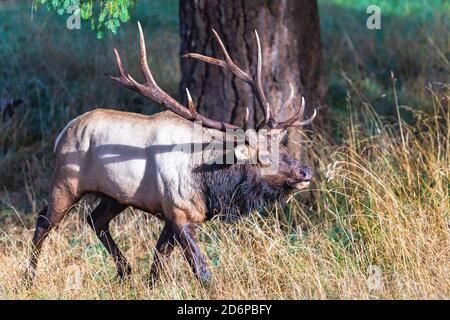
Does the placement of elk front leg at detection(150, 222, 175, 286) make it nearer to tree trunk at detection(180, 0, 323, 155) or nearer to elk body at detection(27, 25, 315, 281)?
elk body at detection(27, 25, 315, 281)

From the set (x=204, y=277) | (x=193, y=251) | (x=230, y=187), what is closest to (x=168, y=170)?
(x=230, y=187)

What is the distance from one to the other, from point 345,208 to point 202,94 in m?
1.50

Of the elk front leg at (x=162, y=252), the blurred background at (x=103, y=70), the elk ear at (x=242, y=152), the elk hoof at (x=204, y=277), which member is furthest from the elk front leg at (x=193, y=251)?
the blurred background at (x=103, y=70)

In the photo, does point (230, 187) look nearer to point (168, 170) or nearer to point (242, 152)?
point (242, 152)

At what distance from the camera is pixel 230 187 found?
6.16m

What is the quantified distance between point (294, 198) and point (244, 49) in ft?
3.95

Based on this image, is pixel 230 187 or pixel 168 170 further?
pixel 230 187

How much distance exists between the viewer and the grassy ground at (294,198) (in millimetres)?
5996

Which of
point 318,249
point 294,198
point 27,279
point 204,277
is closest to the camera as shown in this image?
point 204,277

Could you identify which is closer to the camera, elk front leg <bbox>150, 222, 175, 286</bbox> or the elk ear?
the elk ear

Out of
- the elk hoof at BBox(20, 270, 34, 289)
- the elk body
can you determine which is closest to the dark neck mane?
the elk body

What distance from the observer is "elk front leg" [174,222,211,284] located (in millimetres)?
6004

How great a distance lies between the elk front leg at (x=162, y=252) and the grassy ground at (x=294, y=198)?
0.28 ft
